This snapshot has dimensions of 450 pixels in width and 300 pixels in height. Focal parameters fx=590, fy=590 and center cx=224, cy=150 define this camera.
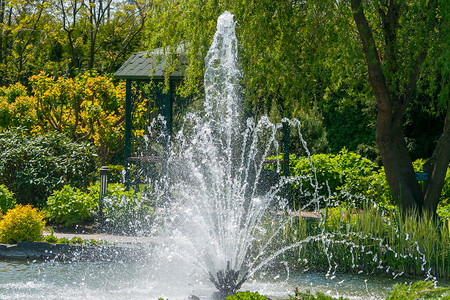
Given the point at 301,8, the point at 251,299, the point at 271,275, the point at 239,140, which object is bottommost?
the point at 271,275

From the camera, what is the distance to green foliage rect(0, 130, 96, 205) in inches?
439

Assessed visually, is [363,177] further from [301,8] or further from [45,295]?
[45,295]

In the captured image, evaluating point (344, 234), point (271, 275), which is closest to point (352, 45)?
point (344, 234)

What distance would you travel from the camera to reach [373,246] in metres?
7.85

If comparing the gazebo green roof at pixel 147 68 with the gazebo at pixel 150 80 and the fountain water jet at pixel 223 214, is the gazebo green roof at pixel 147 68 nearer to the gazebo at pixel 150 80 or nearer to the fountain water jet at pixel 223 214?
the gazebo at pixel 150 80

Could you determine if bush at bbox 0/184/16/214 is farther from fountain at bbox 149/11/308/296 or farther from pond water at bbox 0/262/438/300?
fountain at bbox 149/11/308/296

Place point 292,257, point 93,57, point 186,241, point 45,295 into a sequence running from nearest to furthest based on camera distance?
point 45,295 < point 186,241 < point 292,257 < point 93,57

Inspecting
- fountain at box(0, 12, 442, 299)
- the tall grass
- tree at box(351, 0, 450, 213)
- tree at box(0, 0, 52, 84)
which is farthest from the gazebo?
tree at box(0, 0, 52, 84)

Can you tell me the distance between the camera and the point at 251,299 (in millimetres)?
4477

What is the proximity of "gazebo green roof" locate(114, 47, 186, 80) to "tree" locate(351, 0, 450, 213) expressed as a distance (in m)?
3.75

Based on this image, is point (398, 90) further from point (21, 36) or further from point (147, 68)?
point (21, 36)

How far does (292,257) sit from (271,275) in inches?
24.2

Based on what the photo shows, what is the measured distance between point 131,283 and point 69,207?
3.63 metres

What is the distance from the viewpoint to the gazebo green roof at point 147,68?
11216 mm
